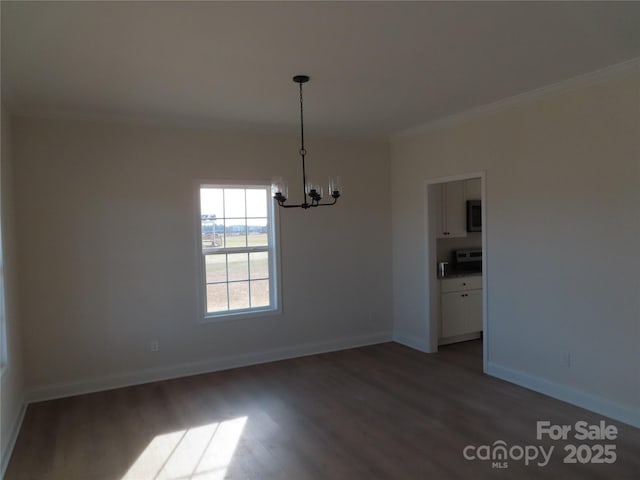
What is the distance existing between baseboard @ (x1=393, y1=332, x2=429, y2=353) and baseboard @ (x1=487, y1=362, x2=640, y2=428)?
994mm

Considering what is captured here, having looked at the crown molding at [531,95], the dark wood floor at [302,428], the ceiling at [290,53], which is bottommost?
the dark wood floor at [302,428]

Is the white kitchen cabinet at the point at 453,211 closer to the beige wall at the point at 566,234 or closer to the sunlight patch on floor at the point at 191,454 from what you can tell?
the beige wall at the point at 566,234

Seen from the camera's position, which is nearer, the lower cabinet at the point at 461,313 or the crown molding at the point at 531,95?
the crown molding at the point at 531,95

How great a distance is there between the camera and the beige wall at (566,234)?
3.23 meters

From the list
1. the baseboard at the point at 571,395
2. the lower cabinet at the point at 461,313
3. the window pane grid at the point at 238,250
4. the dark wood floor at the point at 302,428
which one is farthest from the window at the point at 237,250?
the baseboard at the point at 571,395

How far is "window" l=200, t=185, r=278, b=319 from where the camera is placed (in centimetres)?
477

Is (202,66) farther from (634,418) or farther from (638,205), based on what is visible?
(634,418)

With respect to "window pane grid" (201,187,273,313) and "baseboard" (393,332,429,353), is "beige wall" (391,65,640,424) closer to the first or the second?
"baseboard" (393,332,429,353)

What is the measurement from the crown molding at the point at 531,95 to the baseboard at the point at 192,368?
108 inches

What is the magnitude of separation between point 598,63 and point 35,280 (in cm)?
505

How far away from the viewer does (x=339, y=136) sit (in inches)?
A: 212

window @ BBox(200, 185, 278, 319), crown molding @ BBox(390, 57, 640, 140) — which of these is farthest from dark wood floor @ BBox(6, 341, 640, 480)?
→ crown molding @ BBox(390, 57, 640, 140)

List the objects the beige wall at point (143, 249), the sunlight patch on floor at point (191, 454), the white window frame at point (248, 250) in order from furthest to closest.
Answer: the white window frame at point (248, 250) → the beige wall at point (143, 249) → the sunlight patch on floor at point (191, 454)

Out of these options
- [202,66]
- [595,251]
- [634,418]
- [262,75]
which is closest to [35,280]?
[202,66]
